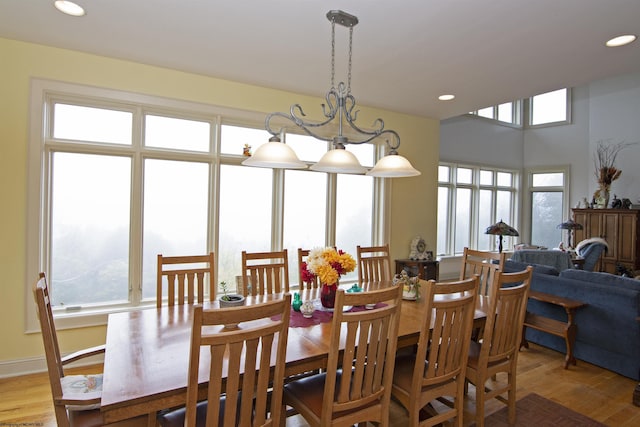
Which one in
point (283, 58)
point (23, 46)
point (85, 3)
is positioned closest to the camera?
point (85, 3)

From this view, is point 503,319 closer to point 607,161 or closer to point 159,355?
point 159,355

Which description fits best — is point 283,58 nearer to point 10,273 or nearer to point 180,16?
point 180,16

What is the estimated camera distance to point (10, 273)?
2.98 meters

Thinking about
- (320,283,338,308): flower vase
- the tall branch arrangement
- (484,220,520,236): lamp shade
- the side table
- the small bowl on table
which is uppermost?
the tall branch arrangement

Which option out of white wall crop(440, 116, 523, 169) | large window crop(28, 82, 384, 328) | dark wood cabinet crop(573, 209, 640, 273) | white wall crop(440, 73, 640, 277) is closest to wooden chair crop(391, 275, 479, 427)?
large window crop(28, 82, 384, 328)

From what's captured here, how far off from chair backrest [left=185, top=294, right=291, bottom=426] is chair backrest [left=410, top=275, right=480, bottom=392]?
0.80 meters

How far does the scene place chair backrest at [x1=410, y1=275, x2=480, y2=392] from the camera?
6.05ft

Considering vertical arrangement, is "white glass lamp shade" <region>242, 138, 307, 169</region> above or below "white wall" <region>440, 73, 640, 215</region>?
below

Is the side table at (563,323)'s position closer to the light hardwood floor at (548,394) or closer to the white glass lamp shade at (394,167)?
the light hardwood floor at (548,394)

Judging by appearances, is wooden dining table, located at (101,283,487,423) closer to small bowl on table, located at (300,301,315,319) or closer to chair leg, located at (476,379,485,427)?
small bowl on table, located at (300,301,315,319)

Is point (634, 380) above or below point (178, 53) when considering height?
below

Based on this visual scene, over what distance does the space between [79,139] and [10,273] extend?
1292mm

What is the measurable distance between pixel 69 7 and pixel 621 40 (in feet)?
13.1

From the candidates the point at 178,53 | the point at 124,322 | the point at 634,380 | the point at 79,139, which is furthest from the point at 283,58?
the point at 634,380
